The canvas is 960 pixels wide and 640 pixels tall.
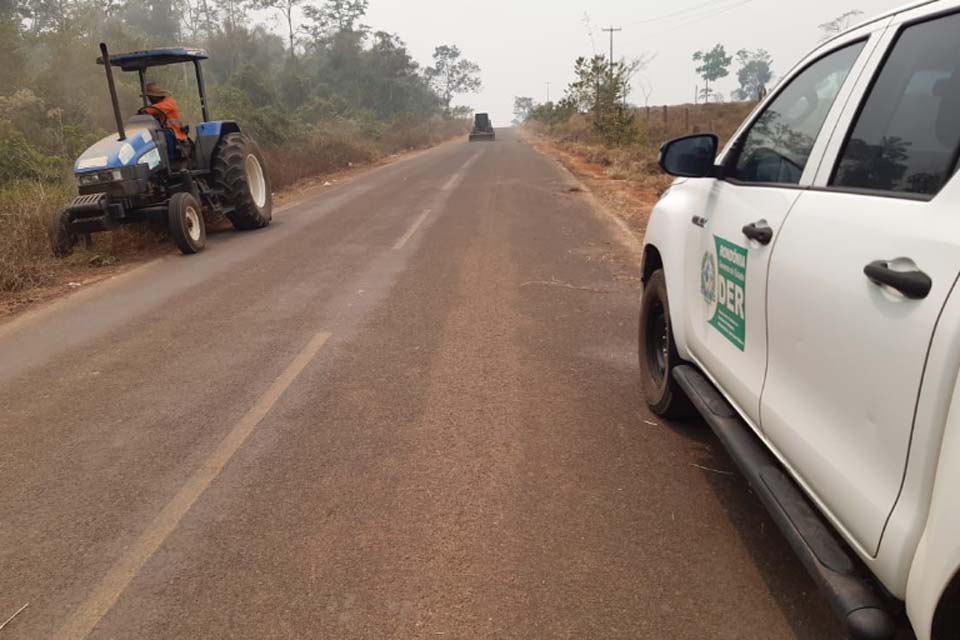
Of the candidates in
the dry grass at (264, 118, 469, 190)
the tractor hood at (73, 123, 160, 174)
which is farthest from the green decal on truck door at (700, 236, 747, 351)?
the dry grass at (264, 118, 469, 190)

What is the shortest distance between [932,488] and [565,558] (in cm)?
156

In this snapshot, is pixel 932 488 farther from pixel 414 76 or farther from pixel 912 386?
pixel 414 76

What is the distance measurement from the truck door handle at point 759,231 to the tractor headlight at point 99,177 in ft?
27.8

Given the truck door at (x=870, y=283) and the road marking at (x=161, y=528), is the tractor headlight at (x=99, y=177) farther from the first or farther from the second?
the truck door at (x=870, y=283)

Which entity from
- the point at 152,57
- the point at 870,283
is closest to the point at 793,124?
the point at 870,283

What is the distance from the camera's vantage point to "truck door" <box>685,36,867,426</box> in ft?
8.20

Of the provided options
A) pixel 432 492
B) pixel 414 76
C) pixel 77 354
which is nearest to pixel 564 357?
pixel 432 492

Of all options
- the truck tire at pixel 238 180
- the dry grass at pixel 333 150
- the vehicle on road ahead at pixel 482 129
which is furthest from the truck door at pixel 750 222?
the vehicle on road ahead at pixel 482 129

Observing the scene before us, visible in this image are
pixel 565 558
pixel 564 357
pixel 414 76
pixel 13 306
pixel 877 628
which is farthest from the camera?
pixel 414 76

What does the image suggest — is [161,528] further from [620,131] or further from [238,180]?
[620,131]

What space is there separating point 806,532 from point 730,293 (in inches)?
44.0

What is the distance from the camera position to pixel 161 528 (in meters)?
3.12

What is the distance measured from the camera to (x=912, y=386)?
160cm

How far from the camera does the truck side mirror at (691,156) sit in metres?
3.31
